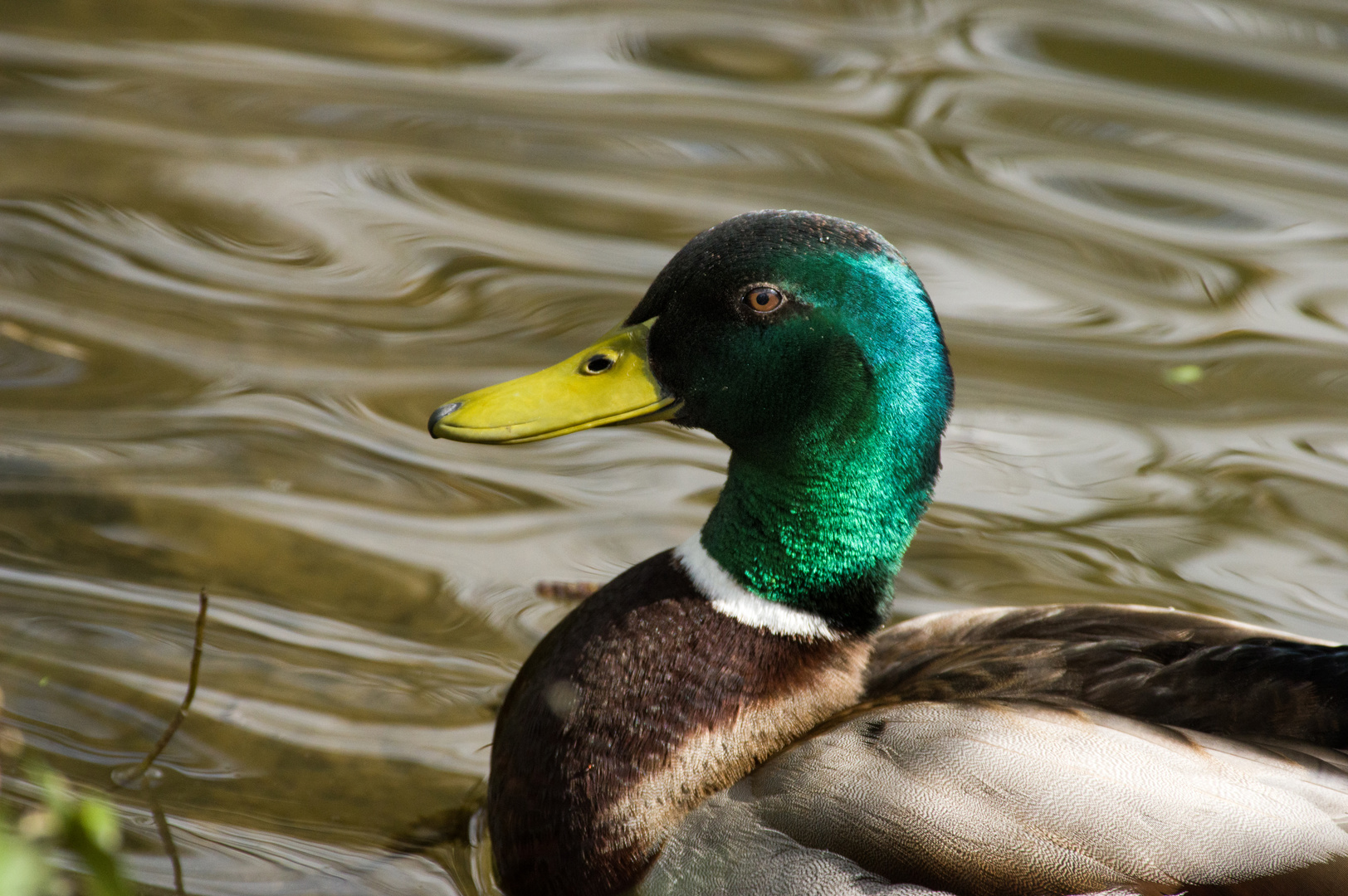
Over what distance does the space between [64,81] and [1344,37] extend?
5.71 m

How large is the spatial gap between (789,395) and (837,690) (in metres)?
0.62

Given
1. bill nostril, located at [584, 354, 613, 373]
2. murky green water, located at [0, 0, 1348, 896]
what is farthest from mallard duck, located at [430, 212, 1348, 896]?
murky green water, located at [0, 0, 1348, 896]

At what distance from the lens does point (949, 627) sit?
11.4ft

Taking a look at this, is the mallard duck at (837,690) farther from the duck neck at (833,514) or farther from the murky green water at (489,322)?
the murky green water at (489,322)

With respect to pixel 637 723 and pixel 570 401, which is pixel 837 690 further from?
pixel 570 401

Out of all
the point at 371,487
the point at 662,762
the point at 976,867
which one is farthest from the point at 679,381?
the point at 371,487

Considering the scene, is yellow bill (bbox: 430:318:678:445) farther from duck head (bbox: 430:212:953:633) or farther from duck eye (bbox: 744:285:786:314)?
duck eye (bbox: 744:285:786:314)

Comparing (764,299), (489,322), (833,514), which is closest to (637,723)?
(833,514)

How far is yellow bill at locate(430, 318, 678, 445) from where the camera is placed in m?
3.15

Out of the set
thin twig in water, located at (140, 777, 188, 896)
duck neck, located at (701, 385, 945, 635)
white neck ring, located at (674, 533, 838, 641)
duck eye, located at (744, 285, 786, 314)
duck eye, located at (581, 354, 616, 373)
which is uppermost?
duck eye, located at (744, 285, 786, 314)

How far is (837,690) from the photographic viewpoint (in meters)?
3.24

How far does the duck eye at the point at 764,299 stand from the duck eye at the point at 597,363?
0.33 metres

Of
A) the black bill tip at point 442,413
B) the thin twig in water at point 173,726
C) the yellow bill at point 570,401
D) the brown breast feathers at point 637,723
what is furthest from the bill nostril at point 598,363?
the thin twig in water at point 173,726

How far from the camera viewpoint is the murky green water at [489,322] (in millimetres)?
3928
